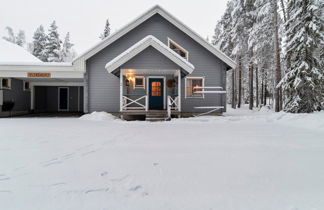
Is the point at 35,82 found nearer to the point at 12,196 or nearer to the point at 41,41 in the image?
the point at 12,196

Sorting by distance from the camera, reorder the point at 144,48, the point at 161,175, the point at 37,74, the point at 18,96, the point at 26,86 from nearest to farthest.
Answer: the point at 161,175, the point at 144,48, the point at 37,74, the point at 18,96, the point at 26,86

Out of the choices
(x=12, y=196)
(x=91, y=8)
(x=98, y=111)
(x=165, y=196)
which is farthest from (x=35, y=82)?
(x=91, y=8)

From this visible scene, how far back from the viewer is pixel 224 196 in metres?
2.42

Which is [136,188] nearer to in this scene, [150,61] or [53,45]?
[150,61]

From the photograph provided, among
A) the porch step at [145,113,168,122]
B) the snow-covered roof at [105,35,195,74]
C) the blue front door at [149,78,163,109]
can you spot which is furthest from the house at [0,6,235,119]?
the snow-covered roof at [105,35,195,74]

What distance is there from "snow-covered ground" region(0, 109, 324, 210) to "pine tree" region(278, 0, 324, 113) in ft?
23.1

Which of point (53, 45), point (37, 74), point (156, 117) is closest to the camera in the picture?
point (156, 117)

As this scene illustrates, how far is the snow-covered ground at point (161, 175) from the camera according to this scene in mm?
2287

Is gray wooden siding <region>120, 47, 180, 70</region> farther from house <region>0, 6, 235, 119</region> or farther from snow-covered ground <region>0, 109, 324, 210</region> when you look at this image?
snow-covered ground <region>0, 109, 324, 210</region>

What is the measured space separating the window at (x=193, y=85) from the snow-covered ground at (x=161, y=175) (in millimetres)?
7988

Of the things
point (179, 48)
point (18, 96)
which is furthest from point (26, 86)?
point (179, 48)

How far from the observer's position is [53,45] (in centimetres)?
3083

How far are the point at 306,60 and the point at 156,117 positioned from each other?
9952mm

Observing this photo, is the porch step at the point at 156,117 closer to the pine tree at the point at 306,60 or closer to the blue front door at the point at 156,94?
the blue front door at the point at 156,94
